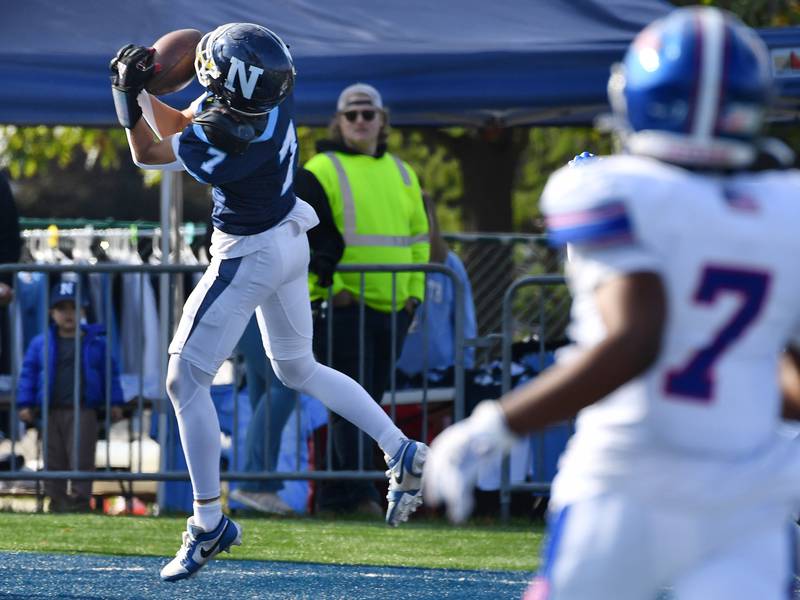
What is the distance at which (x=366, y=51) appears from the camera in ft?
26.7

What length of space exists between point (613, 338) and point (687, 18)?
59 cm

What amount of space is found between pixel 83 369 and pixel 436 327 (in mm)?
1894

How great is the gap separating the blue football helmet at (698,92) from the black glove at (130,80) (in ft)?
9.63

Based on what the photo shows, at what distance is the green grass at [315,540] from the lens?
6.49 metres

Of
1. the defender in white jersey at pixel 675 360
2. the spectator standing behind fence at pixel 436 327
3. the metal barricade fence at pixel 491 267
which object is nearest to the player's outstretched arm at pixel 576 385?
the defender in white jersey at pixel 675 360

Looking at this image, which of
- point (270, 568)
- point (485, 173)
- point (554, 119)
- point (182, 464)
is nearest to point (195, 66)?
point (270, 568)

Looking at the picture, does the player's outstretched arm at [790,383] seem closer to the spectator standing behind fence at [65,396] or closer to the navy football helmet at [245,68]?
the navy football helmet at [245,68]

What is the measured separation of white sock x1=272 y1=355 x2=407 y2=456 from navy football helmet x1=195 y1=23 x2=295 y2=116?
965 mm

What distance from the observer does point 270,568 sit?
6102 millimetres

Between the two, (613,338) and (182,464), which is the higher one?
(613,338)

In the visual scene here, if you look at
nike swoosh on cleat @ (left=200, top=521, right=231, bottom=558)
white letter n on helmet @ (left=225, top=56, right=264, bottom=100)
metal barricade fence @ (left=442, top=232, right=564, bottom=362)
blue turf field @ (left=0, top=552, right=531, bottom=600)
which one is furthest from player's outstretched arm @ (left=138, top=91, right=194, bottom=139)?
metal barricade fence @ (left=442, top=232, right=564, bottom=362)

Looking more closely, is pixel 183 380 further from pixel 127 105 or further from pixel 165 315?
pixel 165 315

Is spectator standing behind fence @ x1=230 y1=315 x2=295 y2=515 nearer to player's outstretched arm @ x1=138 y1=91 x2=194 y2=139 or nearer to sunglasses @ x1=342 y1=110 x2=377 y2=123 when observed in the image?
sunglasses @ x1=342 y1=110 x2=377 y2=123

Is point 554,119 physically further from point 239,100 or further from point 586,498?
point 586,498
